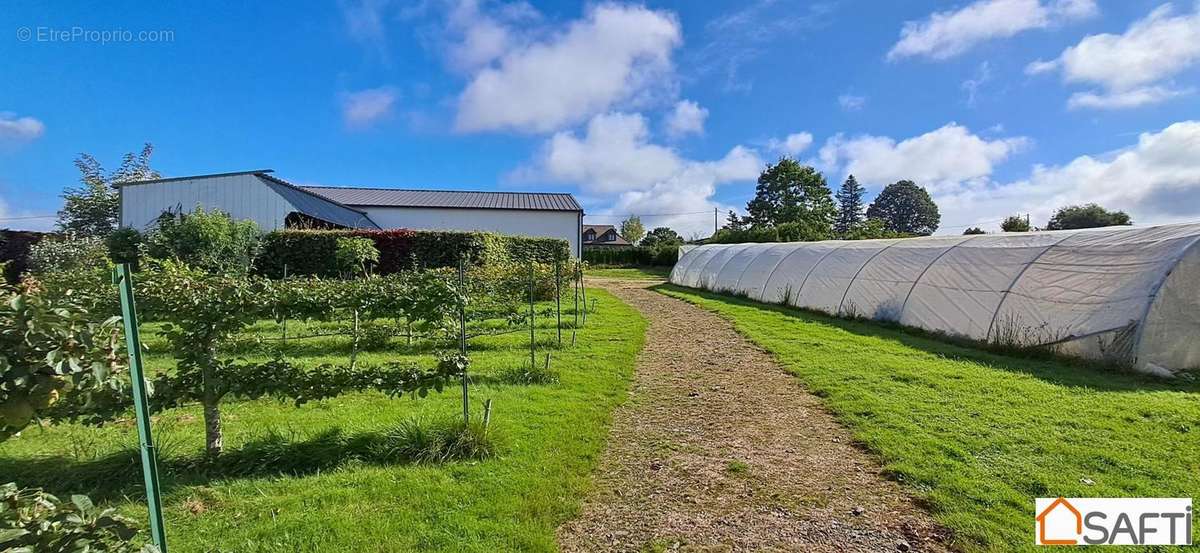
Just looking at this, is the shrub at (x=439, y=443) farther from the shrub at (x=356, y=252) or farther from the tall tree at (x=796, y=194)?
the tall tree at (x=796, y=194)

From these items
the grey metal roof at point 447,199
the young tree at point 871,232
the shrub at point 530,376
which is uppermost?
the grey metal roof at point 447,199

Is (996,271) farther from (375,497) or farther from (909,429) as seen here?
(375,497)

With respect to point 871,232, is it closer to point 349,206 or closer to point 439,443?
point 349,206

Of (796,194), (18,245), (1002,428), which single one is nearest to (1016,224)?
(796,194)

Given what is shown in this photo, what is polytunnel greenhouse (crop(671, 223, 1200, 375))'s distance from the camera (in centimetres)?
647

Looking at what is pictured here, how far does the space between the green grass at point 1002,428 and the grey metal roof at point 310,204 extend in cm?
2076

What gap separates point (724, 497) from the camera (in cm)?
346

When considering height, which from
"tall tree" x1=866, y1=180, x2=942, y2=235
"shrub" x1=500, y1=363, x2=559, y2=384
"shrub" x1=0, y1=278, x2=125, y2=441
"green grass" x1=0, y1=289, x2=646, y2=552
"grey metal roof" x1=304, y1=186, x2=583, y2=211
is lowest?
"green grass" x1=0, y1=289, x2=646, y2=552

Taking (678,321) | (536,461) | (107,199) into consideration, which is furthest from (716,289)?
(107,199)

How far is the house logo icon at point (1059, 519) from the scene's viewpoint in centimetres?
286

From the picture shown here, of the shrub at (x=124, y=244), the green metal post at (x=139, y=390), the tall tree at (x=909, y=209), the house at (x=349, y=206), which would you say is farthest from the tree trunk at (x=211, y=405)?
the tall tree at (x=909, y=209)

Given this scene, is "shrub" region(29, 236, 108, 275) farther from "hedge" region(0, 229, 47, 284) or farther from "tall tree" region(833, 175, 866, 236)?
"tall tree" region(833, 175, 866, 236)

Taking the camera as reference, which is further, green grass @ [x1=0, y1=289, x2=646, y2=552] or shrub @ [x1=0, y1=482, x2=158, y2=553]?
green grass @ [x1=0, y1=289, x2=646, y2=552]

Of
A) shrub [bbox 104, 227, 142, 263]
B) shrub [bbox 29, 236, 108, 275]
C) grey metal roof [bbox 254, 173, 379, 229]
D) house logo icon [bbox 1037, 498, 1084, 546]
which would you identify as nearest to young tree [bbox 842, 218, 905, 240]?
grey metal roof [bbox 254, 173, 379, 229]
